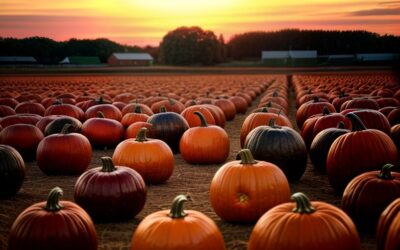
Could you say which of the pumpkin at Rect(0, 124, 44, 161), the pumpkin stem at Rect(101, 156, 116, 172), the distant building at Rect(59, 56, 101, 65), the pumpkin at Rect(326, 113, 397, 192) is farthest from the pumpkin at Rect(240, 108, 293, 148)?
the distant building at Rect(59, 56, 101, 65)

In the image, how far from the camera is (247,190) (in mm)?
6652

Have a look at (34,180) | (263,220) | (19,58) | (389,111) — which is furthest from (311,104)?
(19,58)

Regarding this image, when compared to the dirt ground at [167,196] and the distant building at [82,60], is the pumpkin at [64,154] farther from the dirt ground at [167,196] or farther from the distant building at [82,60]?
the distant building at [82,60]

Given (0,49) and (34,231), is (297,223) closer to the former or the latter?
(34,231)

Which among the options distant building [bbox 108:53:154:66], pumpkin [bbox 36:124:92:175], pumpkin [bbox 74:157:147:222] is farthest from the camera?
distant building [bbox 108:53:154:66]

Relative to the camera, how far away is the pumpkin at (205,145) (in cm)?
1062

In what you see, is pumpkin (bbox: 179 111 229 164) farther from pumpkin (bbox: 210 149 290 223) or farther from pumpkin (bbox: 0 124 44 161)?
pumpkin (bbox: 210 149 290 223)

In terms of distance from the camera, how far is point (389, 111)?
13.5m

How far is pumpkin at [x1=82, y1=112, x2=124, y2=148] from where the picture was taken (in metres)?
12.5

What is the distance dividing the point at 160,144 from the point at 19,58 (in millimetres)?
102152

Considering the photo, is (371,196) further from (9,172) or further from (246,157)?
(9,172)

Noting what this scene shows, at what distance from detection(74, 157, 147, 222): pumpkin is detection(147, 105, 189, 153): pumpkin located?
16.8ft

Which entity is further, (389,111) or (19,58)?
(19,58)

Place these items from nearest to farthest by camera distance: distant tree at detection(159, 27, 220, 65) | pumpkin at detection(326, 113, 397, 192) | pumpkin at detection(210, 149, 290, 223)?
pumpkin at detection(210, 149, 290, 223) → pumpkin at detection(326, 113, 397, 192) → distant tree at detection(159, 27, 220, 65)
